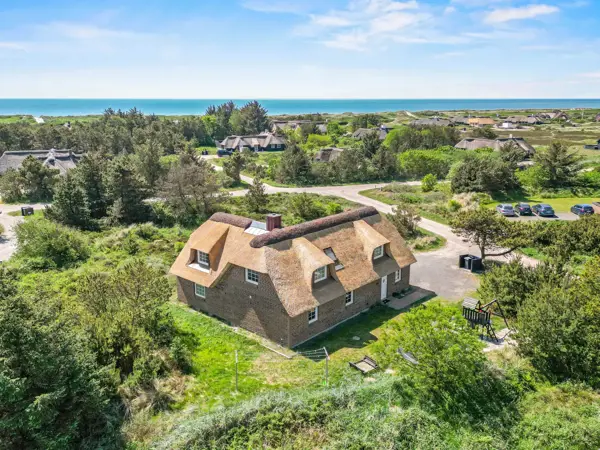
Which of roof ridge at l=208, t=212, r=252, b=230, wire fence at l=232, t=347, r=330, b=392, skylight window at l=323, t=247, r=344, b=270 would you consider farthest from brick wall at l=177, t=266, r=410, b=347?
roof ridge at l=208, t=212, r=252, b=230

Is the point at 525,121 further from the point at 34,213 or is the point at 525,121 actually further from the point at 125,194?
the point at 34,213

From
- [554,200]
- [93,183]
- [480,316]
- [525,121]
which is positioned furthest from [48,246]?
[525,121]

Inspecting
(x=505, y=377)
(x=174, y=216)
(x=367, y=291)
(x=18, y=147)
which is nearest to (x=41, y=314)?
Result: (x=367, y=291)

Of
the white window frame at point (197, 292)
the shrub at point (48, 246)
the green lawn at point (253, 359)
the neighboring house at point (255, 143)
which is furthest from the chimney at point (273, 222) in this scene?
the neighboring house at point (255, 143)

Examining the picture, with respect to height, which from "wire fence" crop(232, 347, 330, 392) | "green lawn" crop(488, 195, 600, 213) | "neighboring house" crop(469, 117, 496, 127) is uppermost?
"neighboring house" crop(469, 117, 496, 127)

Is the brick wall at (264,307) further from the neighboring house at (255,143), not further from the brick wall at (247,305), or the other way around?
the neighboring house at (255,143)

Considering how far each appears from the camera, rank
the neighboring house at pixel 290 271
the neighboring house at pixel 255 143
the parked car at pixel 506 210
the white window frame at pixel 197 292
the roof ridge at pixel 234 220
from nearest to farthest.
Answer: the neighboring house at pixel 290 271 → the roof ridge at pixel 234 220 → the white window frame at pixel 197 292 → the parked car at pixel 506 210 → the neighboring house at pixel 255 143

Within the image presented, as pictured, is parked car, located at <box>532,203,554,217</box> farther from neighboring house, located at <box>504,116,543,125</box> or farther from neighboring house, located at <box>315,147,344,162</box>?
neighboring house, located at <box>504,116,543,125</box>
